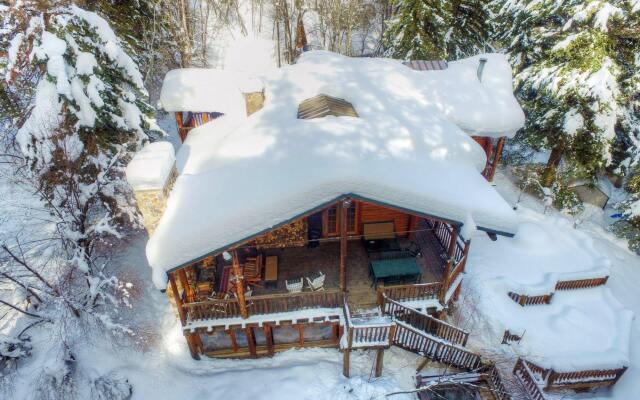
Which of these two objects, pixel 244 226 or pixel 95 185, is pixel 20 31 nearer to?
pixel 95 185

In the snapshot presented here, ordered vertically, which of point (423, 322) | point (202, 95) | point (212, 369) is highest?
point (202, 95)

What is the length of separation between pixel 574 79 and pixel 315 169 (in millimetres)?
15970

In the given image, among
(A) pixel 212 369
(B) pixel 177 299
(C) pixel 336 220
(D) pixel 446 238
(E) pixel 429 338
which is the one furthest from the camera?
(C) pixel 336 220

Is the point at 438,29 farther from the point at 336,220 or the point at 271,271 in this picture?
the point at 271,271

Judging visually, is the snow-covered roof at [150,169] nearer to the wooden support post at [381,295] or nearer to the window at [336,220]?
the window at [336,220]

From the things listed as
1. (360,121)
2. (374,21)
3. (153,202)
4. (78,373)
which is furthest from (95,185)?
(374,21)

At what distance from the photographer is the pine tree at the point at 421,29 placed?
2248 cm

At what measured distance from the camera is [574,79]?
17.5 meters

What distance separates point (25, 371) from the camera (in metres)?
11.7

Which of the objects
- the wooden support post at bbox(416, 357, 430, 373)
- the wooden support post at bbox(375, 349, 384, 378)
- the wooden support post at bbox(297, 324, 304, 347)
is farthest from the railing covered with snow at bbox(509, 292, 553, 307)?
the wooden support post at bbox(297, 324, 304, 347)

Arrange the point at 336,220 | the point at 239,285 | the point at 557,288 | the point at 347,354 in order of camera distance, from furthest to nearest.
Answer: the point at 557,288 < the point at 336,220 < the point at 347,354 < the point at 239,285

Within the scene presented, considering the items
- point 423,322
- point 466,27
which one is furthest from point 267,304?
point 466,27

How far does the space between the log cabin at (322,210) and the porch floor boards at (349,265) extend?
0.05 m

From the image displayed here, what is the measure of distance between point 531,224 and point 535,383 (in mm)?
9229
